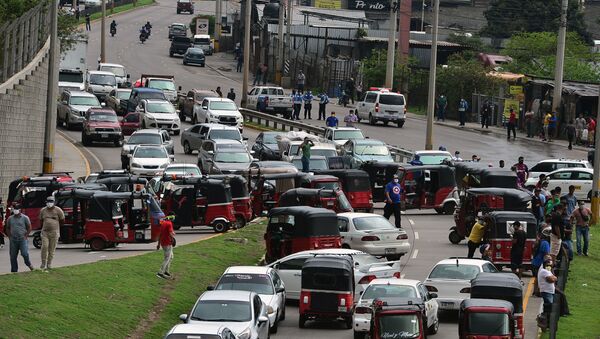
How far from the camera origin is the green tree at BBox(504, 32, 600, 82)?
3563 inches

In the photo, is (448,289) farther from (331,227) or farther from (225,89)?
(225,89)

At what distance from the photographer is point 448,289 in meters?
28.5

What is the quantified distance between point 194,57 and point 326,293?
84208 millimetres

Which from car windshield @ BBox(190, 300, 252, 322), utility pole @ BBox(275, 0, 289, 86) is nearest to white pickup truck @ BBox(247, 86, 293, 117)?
utility pole @ BBox(275, 0, 289, 86)

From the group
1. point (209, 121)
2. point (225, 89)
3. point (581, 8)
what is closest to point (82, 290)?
point (209, 121)

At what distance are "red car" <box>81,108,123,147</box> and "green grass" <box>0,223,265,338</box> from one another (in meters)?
28.8

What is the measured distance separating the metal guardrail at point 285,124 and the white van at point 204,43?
4479cm

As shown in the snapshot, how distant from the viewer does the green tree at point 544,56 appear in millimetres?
90500

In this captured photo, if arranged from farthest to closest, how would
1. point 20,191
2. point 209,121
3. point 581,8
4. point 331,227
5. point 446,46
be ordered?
point 581,8
point 446,46
point 209,121
point 20,191
point 331,227

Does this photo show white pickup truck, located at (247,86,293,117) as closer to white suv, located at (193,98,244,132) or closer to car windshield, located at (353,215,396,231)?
white suv, located at (193,98,244,132)

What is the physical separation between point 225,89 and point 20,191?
55456 millimetres

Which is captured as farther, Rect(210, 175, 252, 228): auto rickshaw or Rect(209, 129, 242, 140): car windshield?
Rect(209, 129, 242, 140): car windshield

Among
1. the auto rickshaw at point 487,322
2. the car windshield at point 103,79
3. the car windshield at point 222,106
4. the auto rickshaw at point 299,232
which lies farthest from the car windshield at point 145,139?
the auto rickshaw at point 487,322

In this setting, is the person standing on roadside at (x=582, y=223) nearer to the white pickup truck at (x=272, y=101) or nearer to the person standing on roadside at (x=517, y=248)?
the person standing on roadside at (x=517, y=248)
